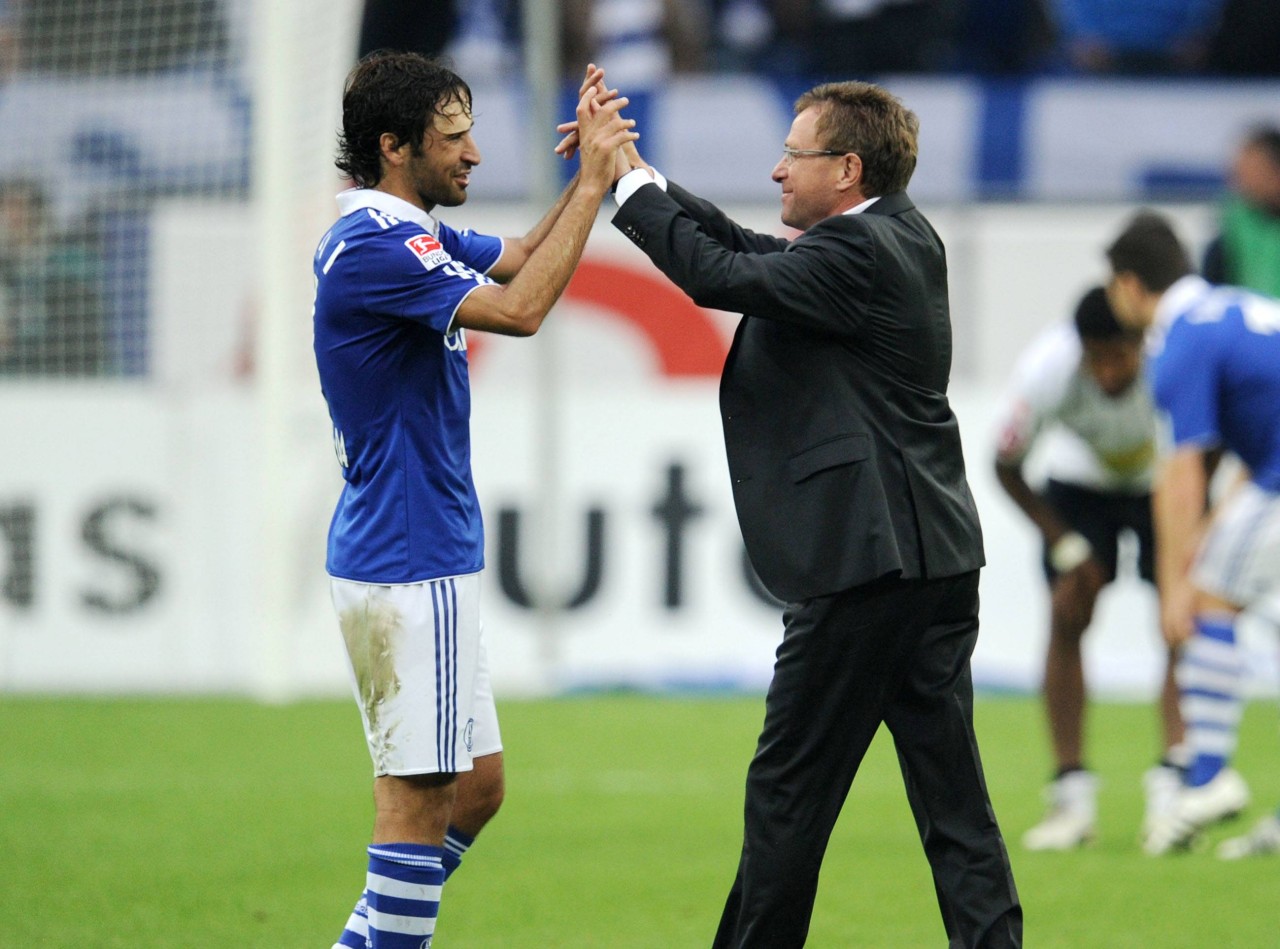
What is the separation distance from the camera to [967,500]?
13.7ft

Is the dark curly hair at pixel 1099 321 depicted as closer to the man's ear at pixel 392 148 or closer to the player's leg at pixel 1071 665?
the player's leg at pixel 1071 665

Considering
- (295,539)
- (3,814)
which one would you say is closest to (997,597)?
(295,539)

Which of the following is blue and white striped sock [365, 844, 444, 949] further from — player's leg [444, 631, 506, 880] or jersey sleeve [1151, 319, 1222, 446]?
jersey sleeve [1151, 319, 1222, 446]

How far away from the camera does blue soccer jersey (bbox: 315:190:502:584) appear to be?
393cm

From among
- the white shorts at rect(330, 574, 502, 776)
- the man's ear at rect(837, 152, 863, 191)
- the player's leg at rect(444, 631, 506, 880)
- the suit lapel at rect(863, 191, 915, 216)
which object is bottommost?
the player's leg at rect(444, 631, 506, 880)

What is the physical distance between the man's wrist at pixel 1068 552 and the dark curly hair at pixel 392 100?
3.62 meters

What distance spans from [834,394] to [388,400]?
934 millimetres

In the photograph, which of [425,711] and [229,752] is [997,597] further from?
[425,711]

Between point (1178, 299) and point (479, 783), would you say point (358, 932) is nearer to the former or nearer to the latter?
point (479, 783)

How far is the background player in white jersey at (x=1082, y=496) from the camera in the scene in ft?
22.1

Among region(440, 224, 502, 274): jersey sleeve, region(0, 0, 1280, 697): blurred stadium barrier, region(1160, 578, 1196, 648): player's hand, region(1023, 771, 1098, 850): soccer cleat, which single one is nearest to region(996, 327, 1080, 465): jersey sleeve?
region(1160, 578, 1196, 648): player's hand

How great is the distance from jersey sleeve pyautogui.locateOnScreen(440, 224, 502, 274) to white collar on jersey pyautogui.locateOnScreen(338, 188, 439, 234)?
34cm

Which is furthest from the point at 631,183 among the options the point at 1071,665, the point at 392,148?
the point at 1071,665

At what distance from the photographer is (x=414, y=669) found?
3963 mm
